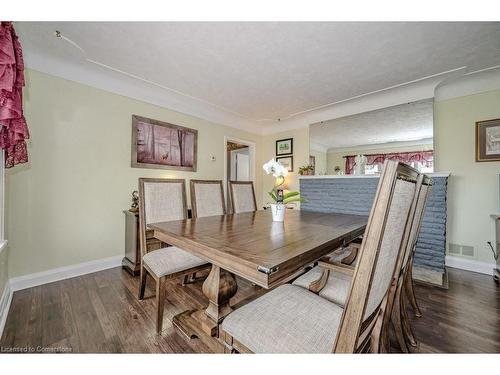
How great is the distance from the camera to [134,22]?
1.74m

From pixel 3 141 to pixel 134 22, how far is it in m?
1.32

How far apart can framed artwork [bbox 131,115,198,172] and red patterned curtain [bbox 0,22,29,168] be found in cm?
142

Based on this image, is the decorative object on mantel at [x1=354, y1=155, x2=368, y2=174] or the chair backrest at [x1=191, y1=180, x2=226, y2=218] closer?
the chair backrest at [x1=191, y1=180, x2=226, y2=218]

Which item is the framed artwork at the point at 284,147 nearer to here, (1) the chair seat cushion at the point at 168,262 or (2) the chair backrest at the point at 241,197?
(2) the chair backrest at the point at 241,197

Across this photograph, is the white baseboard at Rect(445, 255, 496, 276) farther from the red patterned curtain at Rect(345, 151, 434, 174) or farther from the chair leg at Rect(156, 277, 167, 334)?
the chair leg at Rect(156, 277, 167, 334)

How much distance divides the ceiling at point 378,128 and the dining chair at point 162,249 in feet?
9.70

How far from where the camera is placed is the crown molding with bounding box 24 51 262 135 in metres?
2.23

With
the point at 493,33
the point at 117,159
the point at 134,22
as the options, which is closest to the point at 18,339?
the point at 117,159

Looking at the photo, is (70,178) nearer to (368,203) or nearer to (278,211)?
(278,211)

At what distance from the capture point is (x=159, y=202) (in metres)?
1.85

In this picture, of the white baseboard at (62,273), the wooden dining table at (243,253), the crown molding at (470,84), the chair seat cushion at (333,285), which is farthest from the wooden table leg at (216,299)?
the crown molding at (470,84)

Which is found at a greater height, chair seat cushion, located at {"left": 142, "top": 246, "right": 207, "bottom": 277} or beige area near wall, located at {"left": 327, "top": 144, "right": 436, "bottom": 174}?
beige area near wall, located at {"left": 327, "top": 144, "right": 436, "bottom": 174}

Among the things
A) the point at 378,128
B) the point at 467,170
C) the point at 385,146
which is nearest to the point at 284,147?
the point at 378,128

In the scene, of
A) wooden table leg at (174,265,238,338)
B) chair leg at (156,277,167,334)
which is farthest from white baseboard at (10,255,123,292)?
wooden table leg at (174,265,238,338)
